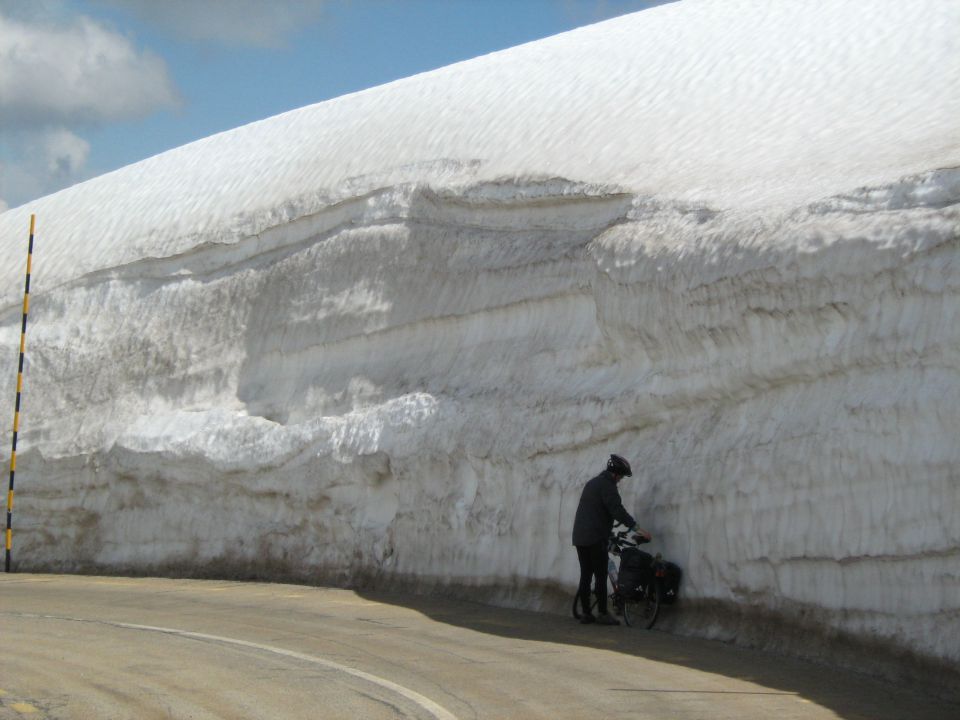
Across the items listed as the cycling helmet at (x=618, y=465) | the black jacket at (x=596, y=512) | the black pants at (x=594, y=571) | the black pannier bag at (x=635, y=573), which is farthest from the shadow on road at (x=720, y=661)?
the cycling helmet at (x=618, y=465)

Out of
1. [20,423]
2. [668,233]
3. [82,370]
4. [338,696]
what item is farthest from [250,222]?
[338,696]

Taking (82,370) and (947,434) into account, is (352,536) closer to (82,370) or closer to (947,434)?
(82,370)

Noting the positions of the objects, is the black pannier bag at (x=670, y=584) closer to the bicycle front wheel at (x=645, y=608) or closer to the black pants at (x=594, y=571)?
the bicycle front wheel at (x=645, y=608)

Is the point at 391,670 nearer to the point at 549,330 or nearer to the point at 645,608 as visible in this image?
the point at 645,608

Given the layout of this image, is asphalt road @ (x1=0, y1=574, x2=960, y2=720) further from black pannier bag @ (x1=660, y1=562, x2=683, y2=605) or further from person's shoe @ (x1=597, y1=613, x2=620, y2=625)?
black pannier bag @ (x1=660, y1=562, x2=683, y2=605)

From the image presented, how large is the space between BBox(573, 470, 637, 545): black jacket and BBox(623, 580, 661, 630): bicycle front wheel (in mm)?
584

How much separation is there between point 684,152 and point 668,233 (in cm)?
187

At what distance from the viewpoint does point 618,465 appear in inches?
452

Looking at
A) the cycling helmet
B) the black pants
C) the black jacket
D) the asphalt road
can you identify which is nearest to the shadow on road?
the asphalt road

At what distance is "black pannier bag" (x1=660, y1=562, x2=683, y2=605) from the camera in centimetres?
1122

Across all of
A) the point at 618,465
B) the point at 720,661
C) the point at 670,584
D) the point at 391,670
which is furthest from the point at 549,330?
the point at 391,670

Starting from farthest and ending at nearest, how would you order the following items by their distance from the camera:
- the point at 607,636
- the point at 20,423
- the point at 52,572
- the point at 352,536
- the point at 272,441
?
1. the point at 20,423
2. the point at 52,572
3. the point at 272,441
4. the point at 352,536
5. the point at 607,636

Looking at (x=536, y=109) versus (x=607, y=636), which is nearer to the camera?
(x=607, y=636)

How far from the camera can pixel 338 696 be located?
8523 mm
